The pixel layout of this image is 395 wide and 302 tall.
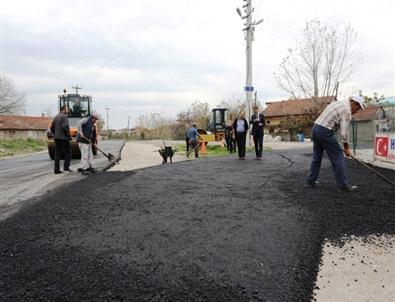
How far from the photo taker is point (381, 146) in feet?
34.9

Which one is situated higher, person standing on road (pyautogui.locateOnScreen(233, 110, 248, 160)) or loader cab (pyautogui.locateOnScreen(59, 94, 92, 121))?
loader cab (pyautogui.locateOnScreen(59, 94, 92, 121))

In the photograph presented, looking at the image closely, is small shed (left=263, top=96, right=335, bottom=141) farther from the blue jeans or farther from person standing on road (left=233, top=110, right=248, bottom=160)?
the blue jeans

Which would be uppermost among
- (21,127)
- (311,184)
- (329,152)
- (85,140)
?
(21,127)

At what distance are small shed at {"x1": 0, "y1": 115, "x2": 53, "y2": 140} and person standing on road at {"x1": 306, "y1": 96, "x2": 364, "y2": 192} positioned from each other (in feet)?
198

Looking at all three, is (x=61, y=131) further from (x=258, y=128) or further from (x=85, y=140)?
(x=258, y=128)

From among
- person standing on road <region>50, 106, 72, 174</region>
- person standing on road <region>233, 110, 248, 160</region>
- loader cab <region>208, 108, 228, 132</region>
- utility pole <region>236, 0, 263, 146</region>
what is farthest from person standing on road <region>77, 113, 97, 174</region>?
loader cab <region>208, 108, 228, 132</region>

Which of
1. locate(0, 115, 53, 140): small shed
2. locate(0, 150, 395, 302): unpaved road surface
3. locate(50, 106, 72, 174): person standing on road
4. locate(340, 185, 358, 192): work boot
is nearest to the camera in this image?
locate(0, 150, 395, 302): unpaved road surface

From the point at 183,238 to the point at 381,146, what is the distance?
844 centimetres

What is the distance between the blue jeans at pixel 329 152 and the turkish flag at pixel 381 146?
181 inches

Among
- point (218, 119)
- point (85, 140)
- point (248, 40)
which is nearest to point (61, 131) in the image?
point (85, 140)

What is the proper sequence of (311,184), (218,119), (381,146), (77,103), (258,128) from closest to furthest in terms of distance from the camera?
(311,184) → (381,146) → (258,128) → (77,103) → (218,119)

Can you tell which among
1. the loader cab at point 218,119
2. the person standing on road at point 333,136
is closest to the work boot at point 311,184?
the person standing on road at point 333,136

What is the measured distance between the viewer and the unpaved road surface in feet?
10.1

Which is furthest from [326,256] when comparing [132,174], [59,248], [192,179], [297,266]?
[132,174]
